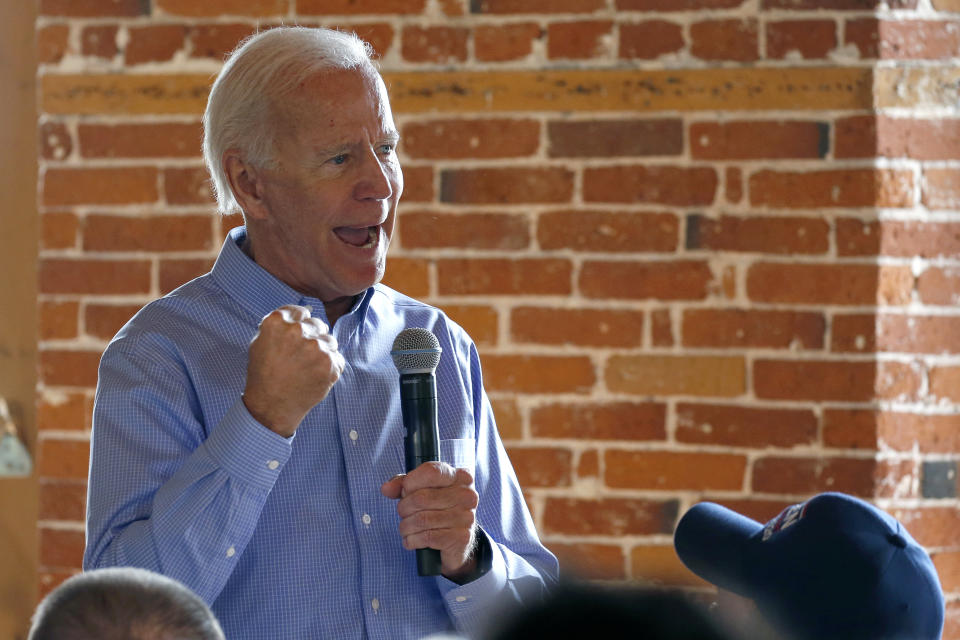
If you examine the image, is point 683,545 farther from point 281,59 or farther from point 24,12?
point 24,12

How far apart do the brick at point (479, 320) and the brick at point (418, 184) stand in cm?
24

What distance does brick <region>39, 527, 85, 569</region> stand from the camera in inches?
94.9

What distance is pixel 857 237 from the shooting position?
225cm

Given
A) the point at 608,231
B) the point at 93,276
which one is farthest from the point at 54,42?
the point at 608,231

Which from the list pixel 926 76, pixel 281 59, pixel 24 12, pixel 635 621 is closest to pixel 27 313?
pixel 24 12

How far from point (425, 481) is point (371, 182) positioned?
1.65 ft

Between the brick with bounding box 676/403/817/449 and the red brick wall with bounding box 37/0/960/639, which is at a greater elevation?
the red brick wall with bounding box 37/0/960/639

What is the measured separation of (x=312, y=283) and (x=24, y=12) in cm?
132

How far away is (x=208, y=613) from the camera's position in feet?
2.94

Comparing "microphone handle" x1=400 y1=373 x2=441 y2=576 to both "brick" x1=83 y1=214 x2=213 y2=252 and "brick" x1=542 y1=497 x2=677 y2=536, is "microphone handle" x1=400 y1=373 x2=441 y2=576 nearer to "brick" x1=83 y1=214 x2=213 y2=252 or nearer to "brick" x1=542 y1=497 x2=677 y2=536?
"brick" x1=542 y1=497 x2=677 y2=536

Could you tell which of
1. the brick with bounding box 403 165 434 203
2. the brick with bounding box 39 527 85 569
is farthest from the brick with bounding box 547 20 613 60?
the brick with bounding box 39 527 85 569

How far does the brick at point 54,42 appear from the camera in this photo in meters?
2.39

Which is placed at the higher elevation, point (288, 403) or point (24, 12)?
point (24, 12)

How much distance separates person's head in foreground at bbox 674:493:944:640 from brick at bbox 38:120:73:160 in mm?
1826
